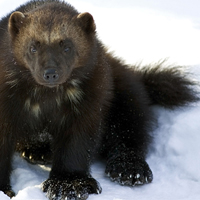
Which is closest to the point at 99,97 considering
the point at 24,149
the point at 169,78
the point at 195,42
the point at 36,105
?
the point at 36,105

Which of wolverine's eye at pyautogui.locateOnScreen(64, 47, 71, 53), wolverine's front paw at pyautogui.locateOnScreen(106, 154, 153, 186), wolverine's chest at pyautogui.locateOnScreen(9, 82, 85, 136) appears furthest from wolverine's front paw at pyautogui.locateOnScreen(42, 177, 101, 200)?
wolverine's eye at pyautogui.locateOnScreen(64, 47, 71, 53)

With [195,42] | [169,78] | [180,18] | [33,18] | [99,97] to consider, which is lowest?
[99,97]

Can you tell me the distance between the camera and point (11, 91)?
13.5 feet

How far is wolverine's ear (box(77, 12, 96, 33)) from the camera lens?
415cm

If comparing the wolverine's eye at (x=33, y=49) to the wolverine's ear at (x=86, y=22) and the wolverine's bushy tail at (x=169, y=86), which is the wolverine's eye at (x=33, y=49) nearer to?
the wolverine's ear at (x=86, y=22)

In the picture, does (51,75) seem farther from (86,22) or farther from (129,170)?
(129,170)

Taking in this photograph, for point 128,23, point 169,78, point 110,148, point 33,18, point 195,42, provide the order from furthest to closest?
1. point 128,23
2. point 195,42
3. point 169,78
4. point 110,148
5. point 33,18

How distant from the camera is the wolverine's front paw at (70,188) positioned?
406 cm

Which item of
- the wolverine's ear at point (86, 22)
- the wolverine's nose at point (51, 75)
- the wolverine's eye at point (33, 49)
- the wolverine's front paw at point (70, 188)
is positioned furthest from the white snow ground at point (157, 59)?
the wolverine's ear at point (86, 22)

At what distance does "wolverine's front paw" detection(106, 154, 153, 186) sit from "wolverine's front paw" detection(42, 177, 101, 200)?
1.11 ft

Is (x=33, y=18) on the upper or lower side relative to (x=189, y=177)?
upper

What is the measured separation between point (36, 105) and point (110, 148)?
1.07 m

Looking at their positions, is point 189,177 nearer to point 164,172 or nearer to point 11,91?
point 164,172

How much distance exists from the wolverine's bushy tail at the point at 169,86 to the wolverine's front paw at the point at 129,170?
0.89 m
